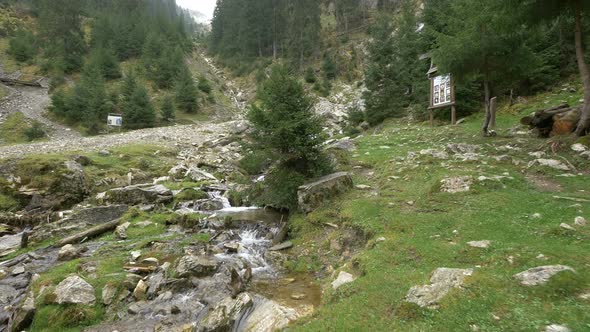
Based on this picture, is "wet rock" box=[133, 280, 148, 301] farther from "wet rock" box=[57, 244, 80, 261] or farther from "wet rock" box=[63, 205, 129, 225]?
"wet rock" box=[63, 205, 129, 225]

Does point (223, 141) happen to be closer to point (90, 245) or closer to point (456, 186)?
point (90, 245)

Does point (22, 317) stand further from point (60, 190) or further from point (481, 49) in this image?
point (481, 49)

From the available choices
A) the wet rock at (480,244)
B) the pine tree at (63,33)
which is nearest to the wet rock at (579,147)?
the wet rock at (480,244)

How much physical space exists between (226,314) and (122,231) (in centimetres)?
876

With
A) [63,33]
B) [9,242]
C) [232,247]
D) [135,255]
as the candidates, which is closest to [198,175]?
[9,242]

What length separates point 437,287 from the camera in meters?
6.09

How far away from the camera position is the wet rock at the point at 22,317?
24.6 ft

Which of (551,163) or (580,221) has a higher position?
(551,163)

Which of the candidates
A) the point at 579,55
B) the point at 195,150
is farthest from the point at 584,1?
the point at 195,150

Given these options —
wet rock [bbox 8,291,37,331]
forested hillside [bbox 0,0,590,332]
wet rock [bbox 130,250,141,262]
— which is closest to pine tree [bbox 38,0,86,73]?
forested hillside [bbox 0,0,590,332]

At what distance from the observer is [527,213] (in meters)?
8.88

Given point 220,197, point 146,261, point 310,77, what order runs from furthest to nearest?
point 310,77 < point 220,197 < point 146,261

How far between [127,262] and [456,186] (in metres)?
12.5

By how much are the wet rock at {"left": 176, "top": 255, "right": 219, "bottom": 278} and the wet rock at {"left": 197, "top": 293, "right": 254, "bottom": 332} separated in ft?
6.72
